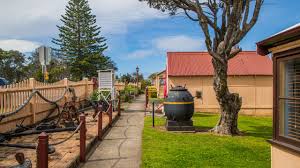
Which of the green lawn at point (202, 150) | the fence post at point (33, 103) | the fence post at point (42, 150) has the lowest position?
the green lawn at point (202, 150)

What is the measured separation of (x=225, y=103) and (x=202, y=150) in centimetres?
431

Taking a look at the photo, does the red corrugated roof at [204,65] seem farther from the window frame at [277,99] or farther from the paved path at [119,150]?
the window frame at [277,99]

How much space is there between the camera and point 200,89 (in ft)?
88.9

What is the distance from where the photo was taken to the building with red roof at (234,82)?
27094 millimetres

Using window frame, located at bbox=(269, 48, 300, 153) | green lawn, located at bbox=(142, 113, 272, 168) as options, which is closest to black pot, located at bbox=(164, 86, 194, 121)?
green lawn, located at bbox=(142, 113, 272, 168)

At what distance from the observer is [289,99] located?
266 inches

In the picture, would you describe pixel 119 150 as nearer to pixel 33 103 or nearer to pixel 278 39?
pixel 33 103

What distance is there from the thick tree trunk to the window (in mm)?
8443

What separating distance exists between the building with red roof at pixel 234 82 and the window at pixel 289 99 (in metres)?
19.9

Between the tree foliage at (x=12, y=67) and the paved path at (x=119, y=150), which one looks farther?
the tree foliage at (x=12, y=67)

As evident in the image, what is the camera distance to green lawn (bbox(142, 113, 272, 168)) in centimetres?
995

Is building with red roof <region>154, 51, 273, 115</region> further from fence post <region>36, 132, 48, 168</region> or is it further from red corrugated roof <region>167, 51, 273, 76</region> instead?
fence post <region>36, 132, 48, 168</region>

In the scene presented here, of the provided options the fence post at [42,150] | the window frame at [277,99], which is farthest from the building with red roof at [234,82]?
the fence post at [42,150]

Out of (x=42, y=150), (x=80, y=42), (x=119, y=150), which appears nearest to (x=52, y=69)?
(x=80, y=42)
